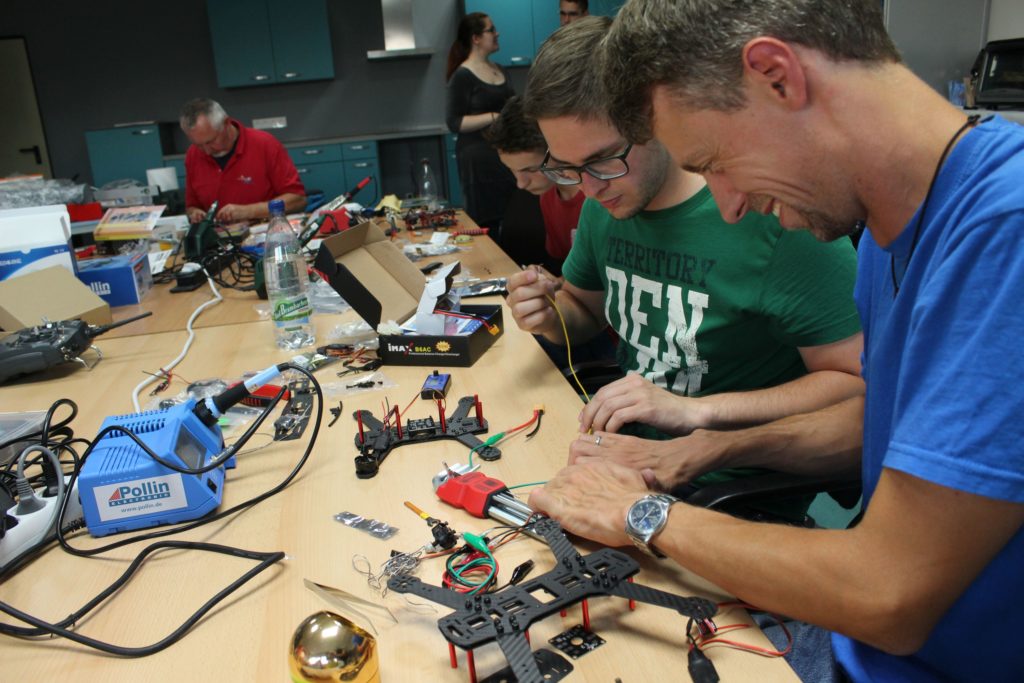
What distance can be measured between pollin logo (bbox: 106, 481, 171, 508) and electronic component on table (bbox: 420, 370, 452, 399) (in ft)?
1.71

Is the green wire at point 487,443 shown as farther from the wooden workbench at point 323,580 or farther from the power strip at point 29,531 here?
the power strip at point 29,531

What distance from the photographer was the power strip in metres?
0.95

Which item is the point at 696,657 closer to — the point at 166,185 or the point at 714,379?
the point at 714,379

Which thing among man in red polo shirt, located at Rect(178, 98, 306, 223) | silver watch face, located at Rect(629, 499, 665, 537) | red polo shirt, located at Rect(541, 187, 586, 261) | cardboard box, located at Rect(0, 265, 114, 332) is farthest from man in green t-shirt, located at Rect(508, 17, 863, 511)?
man in red polo shirt, located at Rect(178, 98, 306, 223)

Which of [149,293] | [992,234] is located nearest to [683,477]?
[992,234]

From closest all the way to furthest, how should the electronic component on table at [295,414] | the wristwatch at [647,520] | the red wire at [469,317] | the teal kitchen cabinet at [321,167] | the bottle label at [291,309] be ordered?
the wristwatch at [647,520] → the electronic component on table at [295,414] → the red wire at [469,317] → the bottle label at [291,309] → the teal kitchen cabinet at [321,167]

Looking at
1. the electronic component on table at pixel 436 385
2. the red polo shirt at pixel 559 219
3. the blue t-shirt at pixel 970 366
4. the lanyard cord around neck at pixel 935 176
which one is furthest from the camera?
the red polo shirt at pixel 559 219

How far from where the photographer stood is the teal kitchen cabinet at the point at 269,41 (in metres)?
6.58

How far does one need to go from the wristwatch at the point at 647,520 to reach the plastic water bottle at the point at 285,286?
1.14 meters

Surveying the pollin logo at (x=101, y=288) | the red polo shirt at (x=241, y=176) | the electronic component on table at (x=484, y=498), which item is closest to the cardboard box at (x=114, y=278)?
the pollin logo at (x=101, y=288)

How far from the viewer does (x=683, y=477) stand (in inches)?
42.4

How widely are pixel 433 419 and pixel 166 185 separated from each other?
4.03 m

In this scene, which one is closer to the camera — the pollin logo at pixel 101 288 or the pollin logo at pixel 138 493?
the pollin logo at pixel 138 493

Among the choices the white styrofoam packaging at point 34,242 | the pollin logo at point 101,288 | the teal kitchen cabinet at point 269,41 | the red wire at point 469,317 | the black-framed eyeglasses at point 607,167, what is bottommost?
the pollin logo at point 101,288
